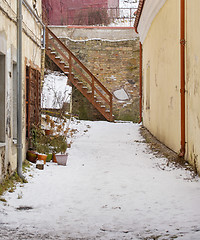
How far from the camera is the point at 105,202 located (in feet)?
15.5

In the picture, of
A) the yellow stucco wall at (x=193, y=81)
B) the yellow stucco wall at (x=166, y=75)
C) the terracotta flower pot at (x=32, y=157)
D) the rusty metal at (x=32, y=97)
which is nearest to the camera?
the yellow stucco wall at (x=193, y=81)

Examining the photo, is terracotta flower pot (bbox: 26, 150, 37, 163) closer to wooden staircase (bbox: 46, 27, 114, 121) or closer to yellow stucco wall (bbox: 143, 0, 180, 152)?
yellow stucco wall (bbox: 143, 0, 180, 152)

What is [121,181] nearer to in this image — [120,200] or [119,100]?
[120,200]

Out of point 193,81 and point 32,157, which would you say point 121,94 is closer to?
point 32,157

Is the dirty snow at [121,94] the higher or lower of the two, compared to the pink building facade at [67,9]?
lower

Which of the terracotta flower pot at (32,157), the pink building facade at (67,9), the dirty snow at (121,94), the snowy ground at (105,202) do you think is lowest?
the snowy ground at (105,202)

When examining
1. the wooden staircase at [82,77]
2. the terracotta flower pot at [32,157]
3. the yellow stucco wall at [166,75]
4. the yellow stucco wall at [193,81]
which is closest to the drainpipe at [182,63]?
the yellow stucco wall at [193,81]

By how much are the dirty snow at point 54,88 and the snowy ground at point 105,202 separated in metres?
4.87

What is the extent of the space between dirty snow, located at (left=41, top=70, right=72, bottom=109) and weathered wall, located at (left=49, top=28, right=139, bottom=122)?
1.85 meters

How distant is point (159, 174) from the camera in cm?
622

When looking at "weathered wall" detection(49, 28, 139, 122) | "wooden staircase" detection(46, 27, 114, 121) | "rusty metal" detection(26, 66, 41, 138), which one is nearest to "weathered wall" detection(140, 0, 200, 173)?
"rusty metal" detection(26, 66, 41, 138)

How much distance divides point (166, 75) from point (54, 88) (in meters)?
5.80

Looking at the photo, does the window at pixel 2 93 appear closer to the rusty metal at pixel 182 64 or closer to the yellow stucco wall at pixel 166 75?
the rusty metal at pixel 182 64

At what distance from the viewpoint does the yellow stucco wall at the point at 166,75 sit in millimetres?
7254
